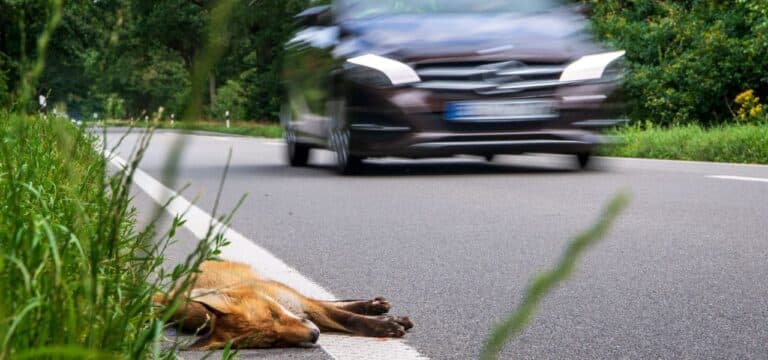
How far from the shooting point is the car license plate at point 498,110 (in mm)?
10383

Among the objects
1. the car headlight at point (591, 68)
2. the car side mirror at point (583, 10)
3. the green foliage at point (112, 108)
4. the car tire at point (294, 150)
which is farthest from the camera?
the car tire at point (294, 150)

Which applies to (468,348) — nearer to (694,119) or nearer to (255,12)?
(255,12)

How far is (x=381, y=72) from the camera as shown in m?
10.4

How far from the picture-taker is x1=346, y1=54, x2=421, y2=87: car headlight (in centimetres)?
1037

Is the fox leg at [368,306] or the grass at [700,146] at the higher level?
the fox leg at [368,306]

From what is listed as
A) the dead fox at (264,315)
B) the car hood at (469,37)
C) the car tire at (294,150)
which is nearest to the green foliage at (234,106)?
the car tire at (294,150)

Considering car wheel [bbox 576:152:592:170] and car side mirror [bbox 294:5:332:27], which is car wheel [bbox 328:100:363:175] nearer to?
car side mirror [bbox 294:5:332:27]

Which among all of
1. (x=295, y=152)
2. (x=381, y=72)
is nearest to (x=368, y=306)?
(x=381, y=72)

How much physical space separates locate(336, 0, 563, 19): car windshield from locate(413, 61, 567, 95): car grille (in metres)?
0.88

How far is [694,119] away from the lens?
23.3 meters

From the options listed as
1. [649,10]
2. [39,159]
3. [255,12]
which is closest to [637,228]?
[39,159]

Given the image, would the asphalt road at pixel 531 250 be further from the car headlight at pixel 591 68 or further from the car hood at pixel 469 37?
the car hood at pixel 469 37

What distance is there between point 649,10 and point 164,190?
26894 millimetres

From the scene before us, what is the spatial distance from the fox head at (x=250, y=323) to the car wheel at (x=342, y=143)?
7341 mm
